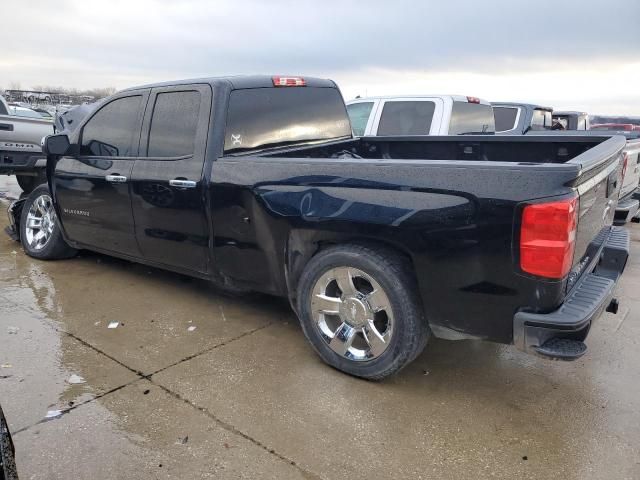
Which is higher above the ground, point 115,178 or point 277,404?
point 115,178

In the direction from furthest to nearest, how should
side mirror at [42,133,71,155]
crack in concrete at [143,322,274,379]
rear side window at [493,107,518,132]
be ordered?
rear side window at [493,107,518,132] → side mirror at [42,133,71,155] → crack in concrete at [143,322,274,379]

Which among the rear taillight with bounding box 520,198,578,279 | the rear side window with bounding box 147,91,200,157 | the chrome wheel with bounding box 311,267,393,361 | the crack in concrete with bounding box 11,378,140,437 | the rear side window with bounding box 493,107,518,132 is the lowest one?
the crack in concrete with bounding box 11,378,140,437

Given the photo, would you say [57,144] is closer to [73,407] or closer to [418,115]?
[73,407]

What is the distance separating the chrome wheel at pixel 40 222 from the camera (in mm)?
5668

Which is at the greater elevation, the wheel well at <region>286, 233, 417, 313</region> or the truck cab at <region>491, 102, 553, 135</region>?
the truck cab at <region>491, 102, 553, 135</region>

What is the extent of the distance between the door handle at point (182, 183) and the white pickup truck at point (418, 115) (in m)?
3.39

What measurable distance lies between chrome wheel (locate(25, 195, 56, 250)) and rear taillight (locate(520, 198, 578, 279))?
4876 mm

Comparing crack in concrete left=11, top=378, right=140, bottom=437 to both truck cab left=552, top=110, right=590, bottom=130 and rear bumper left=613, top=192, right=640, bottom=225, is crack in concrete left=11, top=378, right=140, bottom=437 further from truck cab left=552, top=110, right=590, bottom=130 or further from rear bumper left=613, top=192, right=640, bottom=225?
truck cab left=552, top=110, right=590, bottom=130

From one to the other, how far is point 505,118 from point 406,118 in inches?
137

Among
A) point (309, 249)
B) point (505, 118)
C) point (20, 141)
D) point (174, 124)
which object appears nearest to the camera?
point (309, 249)

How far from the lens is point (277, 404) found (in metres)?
2.99

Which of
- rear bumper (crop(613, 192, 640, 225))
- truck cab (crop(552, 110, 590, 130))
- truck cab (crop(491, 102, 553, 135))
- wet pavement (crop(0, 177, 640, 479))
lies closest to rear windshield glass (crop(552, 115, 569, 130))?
truck cab (crop(552, 110, 590, 130))

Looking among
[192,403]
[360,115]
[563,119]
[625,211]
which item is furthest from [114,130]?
[563,119]

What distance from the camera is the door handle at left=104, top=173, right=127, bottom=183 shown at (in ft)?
14.3
